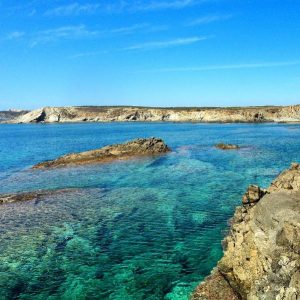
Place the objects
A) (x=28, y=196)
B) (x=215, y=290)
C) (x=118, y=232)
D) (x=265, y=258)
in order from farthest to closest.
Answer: (x=28, y=196)
(x=118, y=232)
(x=215, y=290)
(x=265, y=258)

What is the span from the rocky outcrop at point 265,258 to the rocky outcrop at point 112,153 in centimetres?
4152

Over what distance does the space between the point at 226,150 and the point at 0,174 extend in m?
36.5

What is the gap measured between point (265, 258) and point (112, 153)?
4854 cm

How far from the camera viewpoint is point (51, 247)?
22016mm

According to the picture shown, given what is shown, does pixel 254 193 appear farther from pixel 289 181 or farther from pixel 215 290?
pixel 215 290

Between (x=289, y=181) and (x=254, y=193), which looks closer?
(x=254, y=193)

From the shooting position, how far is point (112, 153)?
6044cm

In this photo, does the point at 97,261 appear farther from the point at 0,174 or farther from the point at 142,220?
the point at 0,174

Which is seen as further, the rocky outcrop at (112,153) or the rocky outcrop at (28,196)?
the rocky outcrop at (112,153)

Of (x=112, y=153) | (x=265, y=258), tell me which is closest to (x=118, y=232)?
(x=265, y=258)

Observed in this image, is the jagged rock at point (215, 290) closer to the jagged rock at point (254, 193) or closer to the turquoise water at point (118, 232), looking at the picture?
the turquoise water at point (118, 232)

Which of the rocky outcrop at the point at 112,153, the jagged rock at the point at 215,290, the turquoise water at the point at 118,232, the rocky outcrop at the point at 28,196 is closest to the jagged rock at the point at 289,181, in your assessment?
the turquoise water at the point at 118,232

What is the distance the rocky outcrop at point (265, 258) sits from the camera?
38.3 feet

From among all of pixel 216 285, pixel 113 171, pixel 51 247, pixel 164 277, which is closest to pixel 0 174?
pixel 113 171
